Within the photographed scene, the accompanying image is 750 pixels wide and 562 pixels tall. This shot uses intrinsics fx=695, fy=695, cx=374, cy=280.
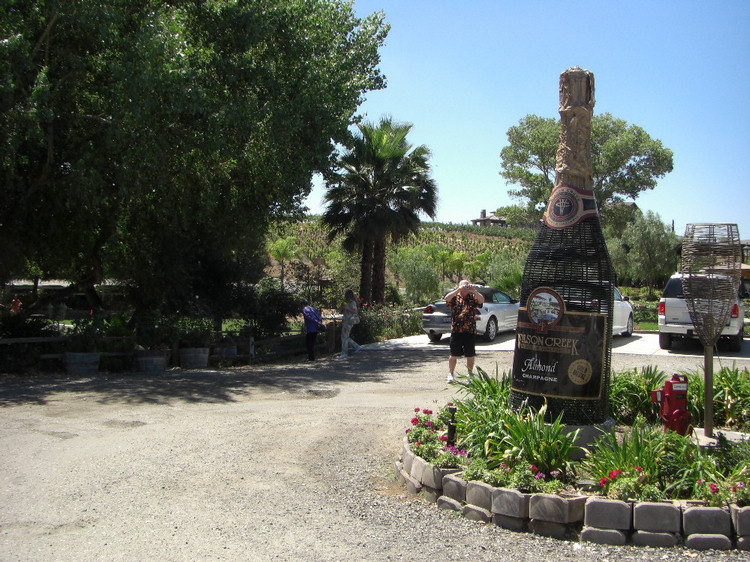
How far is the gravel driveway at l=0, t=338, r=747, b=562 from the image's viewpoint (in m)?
4.71

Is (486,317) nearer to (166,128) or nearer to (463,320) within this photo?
(463,320)

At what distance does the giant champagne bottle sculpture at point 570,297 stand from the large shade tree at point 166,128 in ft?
26.5

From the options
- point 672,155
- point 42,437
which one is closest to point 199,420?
point 42,437

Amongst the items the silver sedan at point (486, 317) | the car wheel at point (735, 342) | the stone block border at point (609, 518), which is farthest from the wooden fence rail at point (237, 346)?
the stone block border at point (609, 518)

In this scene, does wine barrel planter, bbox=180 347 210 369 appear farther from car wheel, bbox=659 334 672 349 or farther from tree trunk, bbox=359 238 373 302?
car wheel, bbox=659 334 672 349

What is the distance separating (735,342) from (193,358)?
1218 centimetres

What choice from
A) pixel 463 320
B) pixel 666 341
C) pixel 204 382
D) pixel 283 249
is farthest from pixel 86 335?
pixel 283 249

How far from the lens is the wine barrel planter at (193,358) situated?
14594 millimetres

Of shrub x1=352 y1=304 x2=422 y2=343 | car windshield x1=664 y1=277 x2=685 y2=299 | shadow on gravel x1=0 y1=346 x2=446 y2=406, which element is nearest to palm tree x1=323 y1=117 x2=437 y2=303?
shrub x1=352 y1=304 x2=422 y2=343

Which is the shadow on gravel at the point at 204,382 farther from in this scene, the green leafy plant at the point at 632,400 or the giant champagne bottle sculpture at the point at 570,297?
the giant champagne bottle sculpture at the point at 570,297

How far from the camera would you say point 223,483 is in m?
6.07

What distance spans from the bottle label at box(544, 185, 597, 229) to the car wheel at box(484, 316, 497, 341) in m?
12.5

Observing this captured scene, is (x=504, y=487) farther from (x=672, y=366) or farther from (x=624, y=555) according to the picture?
(x=672, y=366)

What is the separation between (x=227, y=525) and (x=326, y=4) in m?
13.8
